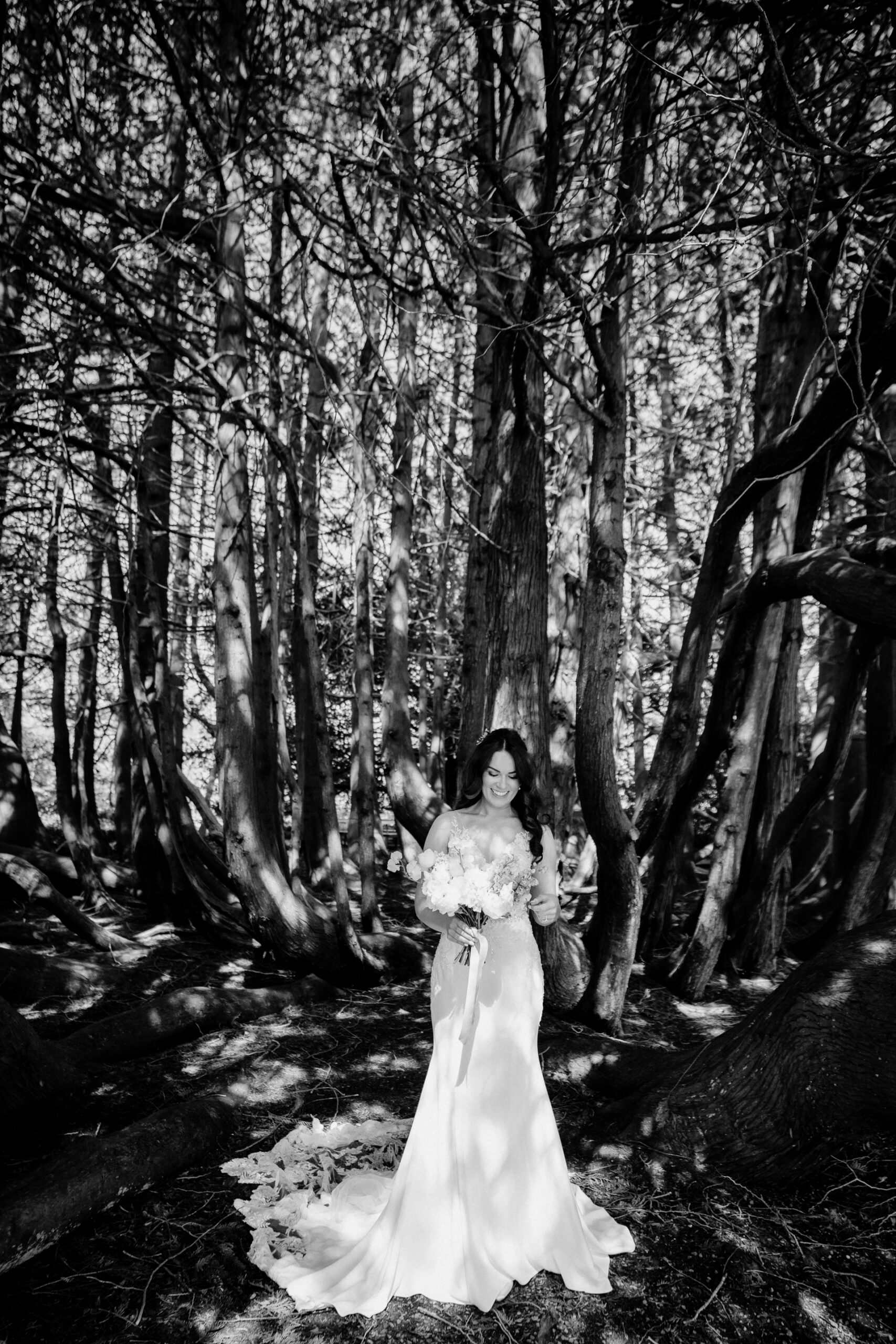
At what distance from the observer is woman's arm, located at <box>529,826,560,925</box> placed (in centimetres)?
379

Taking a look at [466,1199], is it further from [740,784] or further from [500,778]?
[740,784]

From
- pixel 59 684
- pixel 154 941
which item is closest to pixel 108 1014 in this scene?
pixel 154 941

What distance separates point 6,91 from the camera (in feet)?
18.2

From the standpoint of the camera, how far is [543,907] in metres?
3.81

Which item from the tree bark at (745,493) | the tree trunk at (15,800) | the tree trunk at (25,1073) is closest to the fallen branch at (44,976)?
the tree trunk at (25,1073)

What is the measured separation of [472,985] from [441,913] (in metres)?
0.31

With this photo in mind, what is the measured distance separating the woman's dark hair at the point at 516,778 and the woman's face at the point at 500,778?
0.05ft

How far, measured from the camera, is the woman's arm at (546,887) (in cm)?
379

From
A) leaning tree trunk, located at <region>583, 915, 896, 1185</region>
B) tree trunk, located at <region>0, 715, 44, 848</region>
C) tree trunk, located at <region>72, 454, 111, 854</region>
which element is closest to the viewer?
leaning tree trunk, located at <region>583, 915, 896, 1185</region>

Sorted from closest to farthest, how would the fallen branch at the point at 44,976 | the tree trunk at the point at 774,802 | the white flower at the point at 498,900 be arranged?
the white flower at the point at 498,900 < the fallen branch at the point at 44,976 < the tree trunk at the point at 774,802

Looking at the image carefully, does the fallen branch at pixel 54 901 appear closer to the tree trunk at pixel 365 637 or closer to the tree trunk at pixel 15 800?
the tree trunk at pixel 365 637

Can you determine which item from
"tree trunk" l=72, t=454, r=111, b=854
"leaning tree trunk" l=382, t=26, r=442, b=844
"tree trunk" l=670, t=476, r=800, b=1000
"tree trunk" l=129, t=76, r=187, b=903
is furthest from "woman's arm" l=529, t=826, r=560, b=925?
"tree trunk" l=72, t=454, r=111, b=854

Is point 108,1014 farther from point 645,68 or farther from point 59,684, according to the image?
point 645,68

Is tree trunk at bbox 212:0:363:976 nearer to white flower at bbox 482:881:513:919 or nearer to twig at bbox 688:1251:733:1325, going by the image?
white flower at bbox 482:881:513:919
